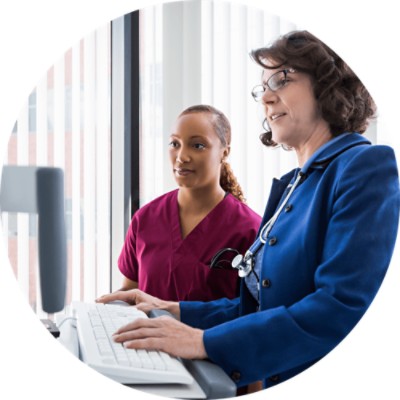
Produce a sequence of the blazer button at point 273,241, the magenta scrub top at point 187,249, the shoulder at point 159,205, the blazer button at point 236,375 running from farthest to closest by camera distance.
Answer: the shoulder at point 159,205 < the magenta scrub top at point 187,249 < the blazer button at point 273,241 < the blazer button at point 236,375

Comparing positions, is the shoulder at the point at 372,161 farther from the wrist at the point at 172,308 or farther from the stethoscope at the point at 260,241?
the wrist at the point at 172,308

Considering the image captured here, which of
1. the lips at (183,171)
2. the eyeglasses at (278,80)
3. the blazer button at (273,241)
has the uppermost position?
the eyeglasses at (278,80)

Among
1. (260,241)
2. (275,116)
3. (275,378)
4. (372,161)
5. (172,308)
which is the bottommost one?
(275,378)

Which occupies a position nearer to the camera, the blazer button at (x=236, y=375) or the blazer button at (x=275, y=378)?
the blazer button at (x=236, y=375)

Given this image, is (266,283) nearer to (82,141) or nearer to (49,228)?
(49,228)

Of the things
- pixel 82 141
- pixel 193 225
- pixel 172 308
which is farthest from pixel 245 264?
pixel 82 141

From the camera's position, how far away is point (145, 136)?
1691mm

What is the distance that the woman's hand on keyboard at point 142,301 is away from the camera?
988 millimetres

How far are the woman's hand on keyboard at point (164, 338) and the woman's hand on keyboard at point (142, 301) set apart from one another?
0.23m

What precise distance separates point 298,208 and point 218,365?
29 cm

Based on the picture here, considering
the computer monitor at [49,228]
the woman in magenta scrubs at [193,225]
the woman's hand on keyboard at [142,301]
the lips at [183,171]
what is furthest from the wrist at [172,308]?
the lips at [183,171]

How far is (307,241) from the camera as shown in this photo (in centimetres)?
80

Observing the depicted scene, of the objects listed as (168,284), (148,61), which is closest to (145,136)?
(148,61)

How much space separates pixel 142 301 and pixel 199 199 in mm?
280
